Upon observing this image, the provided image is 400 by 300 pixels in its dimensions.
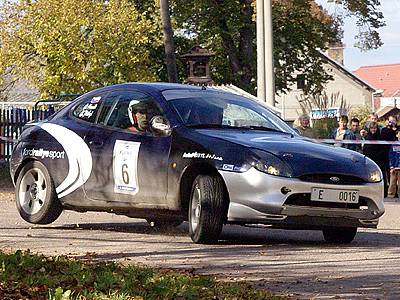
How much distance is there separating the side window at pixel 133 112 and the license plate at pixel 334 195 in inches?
76.1

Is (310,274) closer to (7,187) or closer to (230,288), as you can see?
(230,288)

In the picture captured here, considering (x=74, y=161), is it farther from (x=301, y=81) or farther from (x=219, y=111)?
(x=301, y=81)

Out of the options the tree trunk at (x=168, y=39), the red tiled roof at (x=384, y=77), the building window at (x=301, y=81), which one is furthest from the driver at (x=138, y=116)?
the red tiled roof at (x=384, y=77)

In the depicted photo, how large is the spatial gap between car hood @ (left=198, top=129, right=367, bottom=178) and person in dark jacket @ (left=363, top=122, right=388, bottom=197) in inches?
482

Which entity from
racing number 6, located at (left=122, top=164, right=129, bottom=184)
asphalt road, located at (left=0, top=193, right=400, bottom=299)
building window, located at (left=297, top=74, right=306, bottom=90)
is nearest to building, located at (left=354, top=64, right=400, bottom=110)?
building window, located at (left=297, top=74, right=306, bottom=90)

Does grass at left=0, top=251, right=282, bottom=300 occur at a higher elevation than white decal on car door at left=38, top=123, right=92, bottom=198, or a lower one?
lower

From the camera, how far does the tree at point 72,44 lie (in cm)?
4159

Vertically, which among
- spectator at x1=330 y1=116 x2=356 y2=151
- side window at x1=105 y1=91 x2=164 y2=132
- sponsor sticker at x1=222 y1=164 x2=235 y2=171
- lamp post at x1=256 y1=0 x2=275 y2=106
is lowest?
sponsor sticker at x1=222 y1=164 x2=235 y2=171

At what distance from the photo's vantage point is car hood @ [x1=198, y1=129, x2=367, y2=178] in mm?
11281

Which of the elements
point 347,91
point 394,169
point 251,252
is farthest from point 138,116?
point 347,91

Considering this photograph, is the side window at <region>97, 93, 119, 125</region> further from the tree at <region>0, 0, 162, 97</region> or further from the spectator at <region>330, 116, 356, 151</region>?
the tree at <region>0, 0, 162, 97</region>

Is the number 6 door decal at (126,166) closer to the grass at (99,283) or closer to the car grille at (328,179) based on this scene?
the car grille at (328,179)

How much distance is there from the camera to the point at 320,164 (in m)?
11.3

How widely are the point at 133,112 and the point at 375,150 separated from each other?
1225 centimetres
